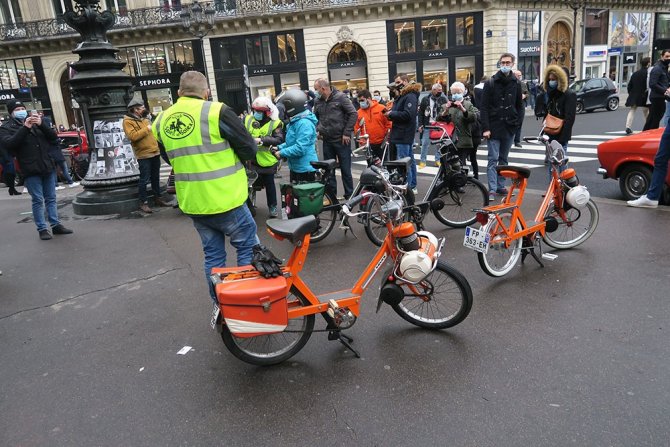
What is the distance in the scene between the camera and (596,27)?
3662 cm

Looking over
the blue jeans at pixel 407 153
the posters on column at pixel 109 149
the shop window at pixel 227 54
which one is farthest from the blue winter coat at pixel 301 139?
the shop window at pixel 227 54

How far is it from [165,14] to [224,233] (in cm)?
3361

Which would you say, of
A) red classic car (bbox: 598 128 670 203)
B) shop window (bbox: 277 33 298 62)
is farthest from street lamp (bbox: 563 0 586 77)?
red classic car (bbox: 598 128 670 203)

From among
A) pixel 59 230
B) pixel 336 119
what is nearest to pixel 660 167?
pixel 336 119

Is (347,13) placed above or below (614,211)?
above

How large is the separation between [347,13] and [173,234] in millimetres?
28052

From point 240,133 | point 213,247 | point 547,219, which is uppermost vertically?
point 240,133

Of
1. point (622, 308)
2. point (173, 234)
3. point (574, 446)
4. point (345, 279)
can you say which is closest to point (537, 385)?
point (574, 446)

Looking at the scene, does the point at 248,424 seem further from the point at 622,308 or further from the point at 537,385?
the point at 622,308

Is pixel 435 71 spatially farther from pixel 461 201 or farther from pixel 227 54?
pixel 461 201

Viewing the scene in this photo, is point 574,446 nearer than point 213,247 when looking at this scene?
Yes

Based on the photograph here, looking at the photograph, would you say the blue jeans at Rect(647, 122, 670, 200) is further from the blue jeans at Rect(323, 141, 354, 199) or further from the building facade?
the building facade

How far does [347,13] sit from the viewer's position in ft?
103

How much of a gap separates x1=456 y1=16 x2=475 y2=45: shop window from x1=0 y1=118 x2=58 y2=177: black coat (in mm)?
29729
